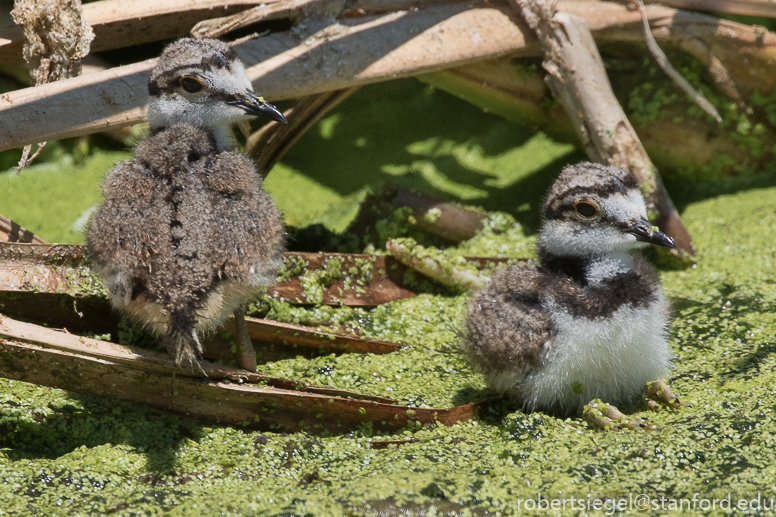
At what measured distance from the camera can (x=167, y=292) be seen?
2760mm

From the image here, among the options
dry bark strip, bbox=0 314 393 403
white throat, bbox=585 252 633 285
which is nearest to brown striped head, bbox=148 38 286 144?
Result: dry bark strip, bbox=0 314 393 403

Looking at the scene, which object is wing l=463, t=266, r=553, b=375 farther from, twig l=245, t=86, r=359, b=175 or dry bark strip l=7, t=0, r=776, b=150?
twig l=245, t=86, r=359, b=175

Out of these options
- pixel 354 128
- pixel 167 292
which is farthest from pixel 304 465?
pixel 354 128

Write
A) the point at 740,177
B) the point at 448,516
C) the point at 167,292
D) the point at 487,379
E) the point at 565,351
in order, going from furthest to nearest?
the point at 740,177 < the point at 487,379 < the point at 565,351 < the point at 167,292 < the point at 448,516

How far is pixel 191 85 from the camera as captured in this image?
335cm

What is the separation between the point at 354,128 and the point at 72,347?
3823 mm

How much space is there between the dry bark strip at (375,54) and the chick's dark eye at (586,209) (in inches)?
65.1

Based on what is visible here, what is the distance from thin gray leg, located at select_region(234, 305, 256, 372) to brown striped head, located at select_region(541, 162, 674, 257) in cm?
148

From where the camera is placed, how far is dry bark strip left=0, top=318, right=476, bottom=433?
310 cm

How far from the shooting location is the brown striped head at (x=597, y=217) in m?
3.17

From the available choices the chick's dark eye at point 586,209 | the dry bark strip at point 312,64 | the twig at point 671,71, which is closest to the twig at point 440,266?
the dry bark strip at point 312,64

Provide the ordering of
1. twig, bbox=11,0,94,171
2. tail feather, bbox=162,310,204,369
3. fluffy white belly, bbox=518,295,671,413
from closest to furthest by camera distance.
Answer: tail feather, bbox=162,310,204,369 → fluffy white belly, bbox=518,295,671,413 → twig, bbox=11,0,94,171

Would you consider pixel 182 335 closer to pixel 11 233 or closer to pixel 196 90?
pixel 196 90

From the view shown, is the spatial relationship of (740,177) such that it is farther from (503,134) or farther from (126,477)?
(126,477)
